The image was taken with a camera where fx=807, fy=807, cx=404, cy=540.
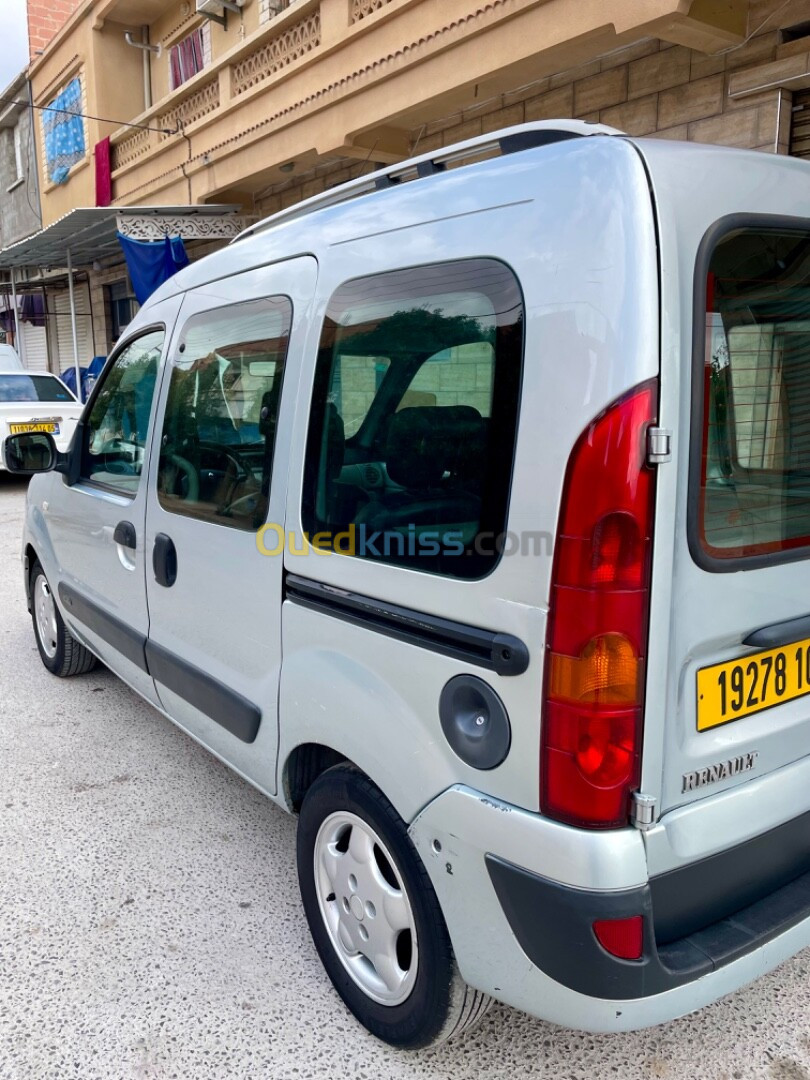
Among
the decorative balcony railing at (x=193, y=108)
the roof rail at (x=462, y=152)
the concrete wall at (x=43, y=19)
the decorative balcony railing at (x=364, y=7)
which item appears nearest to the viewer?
the roof rail at (x=462, y=152)

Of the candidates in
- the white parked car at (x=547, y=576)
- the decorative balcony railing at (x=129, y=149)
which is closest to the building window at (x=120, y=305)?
the decorative balcony railing at (x=129, y=149)

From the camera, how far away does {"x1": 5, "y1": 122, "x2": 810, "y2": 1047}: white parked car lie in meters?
1.40

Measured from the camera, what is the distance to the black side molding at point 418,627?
4.85ft

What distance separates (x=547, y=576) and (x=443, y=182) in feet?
2.97

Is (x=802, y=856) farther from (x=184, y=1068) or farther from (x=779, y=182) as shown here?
(x=184, y=1068)

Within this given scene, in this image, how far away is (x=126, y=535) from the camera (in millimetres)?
2965

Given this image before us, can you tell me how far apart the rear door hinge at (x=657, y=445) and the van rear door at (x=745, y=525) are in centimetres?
9

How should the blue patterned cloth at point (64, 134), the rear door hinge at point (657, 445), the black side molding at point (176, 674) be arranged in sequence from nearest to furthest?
the rear door hinge at point (657, 445) < the black side molding at point (176, 674) < the blue patterned cloth at point (64, 134)

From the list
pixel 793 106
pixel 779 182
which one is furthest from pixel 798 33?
pixel 779 182

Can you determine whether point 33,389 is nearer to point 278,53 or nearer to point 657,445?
point 278,53

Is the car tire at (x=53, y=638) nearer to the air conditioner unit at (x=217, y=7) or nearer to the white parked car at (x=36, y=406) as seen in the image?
the white parked car at (x=36, y=406)

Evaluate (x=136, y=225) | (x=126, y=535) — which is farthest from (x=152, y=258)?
(x=126, y=535)

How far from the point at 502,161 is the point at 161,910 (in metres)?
2.30

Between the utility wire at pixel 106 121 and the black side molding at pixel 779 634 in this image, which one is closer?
the black side molding at pixel 779 634
